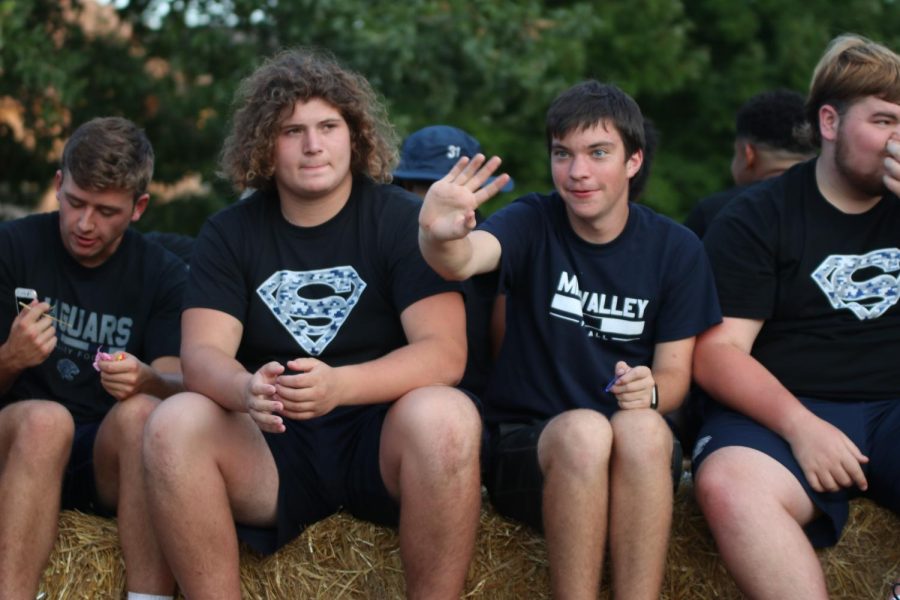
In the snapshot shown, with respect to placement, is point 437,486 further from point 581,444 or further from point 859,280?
point 859,280

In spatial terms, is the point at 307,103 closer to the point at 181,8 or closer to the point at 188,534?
the point at 188,534

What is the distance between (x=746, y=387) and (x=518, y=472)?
Result: 76cm

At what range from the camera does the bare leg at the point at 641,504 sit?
11.3 ft

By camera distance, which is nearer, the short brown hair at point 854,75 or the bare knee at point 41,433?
the bare knee at point 41,433

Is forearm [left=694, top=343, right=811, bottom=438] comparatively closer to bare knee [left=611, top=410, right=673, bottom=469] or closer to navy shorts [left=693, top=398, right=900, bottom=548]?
navy shorts [left=693, top=398, right=900, bottom=548]

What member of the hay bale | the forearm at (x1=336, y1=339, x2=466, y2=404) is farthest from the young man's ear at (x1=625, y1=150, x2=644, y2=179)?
the hay bale

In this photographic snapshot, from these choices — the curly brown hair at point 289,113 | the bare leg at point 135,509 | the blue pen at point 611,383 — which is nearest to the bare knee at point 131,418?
the bare leg at point 135,509

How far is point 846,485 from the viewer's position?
3.66 m

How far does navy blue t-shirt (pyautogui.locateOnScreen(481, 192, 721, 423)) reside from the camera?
3.88m

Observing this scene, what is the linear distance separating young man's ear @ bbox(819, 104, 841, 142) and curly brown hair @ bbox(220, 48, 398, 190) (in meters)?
1.43

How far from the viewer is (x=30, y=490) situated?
3.74 meters

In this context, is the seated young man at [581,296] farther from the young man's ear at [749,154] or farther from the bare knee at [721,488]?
the young man's ear at [749,154]

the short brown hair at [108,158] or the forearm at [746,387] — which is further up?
the short brown hair at [108,158]

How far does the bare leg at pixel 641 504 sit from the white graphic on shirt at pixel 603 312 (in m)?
0.46
